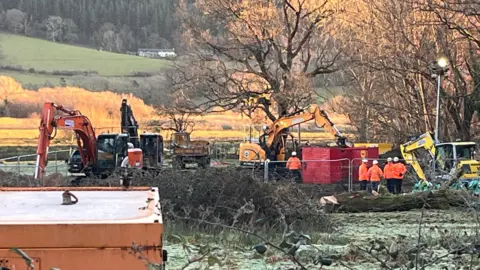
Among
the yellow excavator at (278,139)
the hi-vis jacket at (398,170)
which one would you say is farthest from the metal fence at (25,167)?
the hi-vis jacket at (398,170)

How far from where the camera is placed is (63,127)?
69.1 ft

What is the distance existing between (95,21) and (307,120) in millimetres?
116116

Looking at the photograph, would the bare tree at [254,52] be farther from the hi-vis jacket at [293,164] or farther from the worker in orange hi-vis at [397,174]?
the worker in orange hi-vis at [397,174]

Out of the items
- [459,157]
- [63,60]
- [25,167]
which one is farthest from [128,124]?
[63,60]

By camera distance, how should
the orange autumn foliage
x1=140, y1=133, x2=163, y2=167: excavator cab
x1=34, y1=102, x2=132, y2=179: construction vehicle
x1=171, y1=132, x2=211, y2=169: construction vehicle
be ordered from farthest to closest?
1. the orange autumn foliage
2. x1=171, y1=132, x2=211, y2=169: construction vehicle
3. x1=140, y1=133, x2=163, y2=167: excavator cab
4. x1=34, y1=102, x2=132, y2=179: construction vehicle

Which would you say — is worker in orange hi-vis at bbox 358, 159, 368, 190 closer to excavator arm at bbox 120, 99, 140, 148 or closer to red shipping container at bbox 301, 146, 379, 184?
red shipping container at bbox 301, 146, 379, 184

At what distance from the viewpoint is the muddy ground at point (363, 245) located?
542cm

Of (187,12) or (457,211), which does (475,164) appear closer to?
(457,211)

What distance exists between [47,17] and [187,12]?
344 ft

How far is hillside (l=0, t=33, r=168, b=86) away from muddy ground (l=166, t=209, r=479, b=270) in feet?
214

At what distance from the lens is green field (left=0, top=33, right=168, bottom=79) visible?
88562 millimetres

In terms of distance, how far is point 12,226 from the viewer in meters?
3.90

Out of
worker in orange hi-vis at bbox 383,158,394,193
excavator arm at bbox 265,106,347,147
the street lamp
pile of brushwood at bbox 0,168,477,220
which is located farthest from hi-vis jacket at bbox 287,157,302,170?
pile of brushwood at bbox 0,168,477,220

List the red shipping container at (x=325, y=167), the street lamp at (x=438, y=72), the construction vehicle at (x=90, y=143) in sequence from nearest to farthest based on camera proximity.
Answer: the construction vehicle at (x=90, y=143), the street lamp at (x=438, y=72), the red shipping container at (x=325, y=167)
